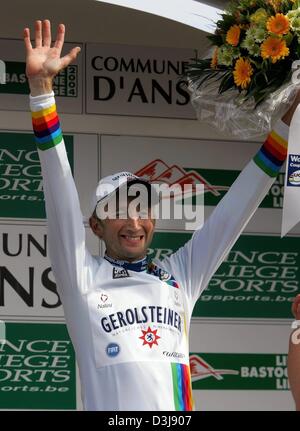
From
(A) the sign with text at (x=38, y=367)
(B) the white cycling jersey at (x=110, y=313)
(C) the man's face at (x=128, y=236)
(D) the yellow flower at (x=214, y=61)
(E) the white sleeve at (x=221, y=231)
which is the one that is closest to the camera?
(B) the white cycling jersey at (x=110, y=313)

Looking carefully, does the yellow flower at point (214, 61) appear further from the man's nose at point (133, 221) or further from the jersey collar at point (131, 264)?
the jersey collar at point (131, 264)

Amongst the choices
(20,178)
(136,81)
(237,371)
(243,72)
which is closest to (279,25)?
(243,72)

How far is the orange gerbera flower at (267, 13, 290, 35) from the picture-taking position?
14.0ft

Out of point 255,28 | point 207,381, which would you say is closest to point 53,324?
point 207,381

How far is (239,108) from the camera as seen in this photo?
4.50 m

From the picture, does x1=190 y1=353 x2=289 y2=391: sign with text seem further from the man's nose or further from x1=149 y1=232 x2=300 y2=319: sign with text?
the man's nose

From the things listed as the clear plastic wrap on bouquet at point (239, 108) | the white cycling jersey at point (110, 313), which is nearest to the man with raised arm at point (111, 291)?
the white cycling jersey at point (110, 313)

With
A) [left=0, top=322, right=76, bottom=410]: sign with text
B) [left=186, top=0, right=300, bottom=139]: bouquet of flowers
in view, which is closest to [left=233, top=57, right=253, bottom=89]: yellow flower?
[left=186, top=0, right=300, bottom=139]: bouquet of flowers

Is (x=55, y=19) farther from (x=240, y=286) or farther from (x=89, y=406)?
(x=89, y=406)

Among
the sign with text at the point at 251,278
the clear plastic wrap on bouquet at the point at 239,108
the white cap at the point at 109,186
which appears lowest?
the sign with text at the point at 251,278

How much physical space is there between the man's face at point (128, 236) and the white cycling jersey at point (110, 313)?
41 mm

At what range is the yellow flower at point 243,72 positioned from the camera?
4328 millimetres

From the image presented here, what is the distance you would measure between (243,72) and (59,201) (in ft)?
2.50

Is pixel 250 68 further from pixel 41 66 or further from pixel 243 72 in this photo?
pixel 41 66
